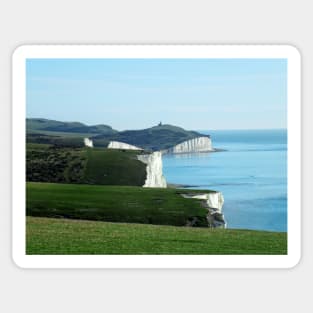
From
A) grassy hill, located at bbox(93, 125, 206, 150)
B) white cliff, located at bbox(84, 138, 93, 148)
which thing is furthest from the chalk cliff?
white cliff, located at bbox(84, 138, 93, 148)

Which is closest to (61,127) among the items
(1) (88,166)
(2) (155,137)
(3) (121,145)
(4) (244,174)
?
(1) (88,166)

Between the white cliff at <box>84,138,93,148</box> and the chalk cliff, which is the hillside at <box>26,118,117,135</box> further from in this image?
the chalk cliff
